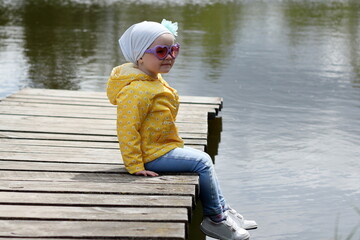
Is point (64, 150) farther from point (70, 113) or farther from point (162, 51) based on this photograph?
point (70, 113)

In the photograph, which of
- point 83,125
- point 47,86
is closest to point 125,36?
point 83,125

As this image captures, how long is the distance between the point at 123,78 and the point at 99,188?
68cm

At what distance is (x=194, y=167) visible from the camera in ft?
14.4

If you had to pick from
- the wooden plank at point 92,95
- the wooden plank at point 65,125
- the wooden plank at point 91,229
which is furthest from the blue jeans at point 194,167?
the wooden plank at point 92,95

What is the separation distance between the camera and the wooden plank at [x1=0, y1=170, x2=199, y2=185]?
14.0 ft

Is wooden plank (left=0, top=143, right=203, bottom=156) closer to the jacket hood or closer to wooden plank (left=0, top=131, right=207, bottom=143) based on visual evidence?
wooden plank (left=0, top=131, right=207, bottom=143)

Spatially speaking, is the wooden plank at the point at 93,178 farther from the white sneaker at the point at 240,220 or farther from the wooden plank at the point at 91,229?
the wooden plank at the point at 91,229

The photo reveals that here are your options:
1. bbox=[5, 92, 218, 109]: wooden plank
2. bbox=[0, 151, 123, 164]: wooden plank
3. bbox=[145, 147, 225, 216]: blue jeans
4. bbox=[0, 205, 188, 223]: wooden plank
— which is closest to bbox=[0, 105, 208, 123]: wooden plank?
bbox=[5, 92, 218, 109]: wooden plank

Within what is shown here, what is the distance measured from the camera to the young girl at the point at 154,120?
4.22 metres

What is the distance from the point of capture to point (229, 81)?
9930 millimetres

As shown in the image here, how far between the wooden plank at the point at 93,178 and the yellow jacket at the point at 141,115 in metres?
0.10

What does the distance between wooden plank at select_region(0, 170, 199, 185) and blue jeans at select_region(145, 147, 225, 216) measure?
0.05m

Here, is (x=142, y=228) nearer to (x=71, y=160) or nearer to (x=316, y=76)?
(x=71, y=160)

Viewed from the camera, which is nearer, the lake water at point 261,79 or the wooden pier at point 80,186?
the wooden pier at point 80,186
